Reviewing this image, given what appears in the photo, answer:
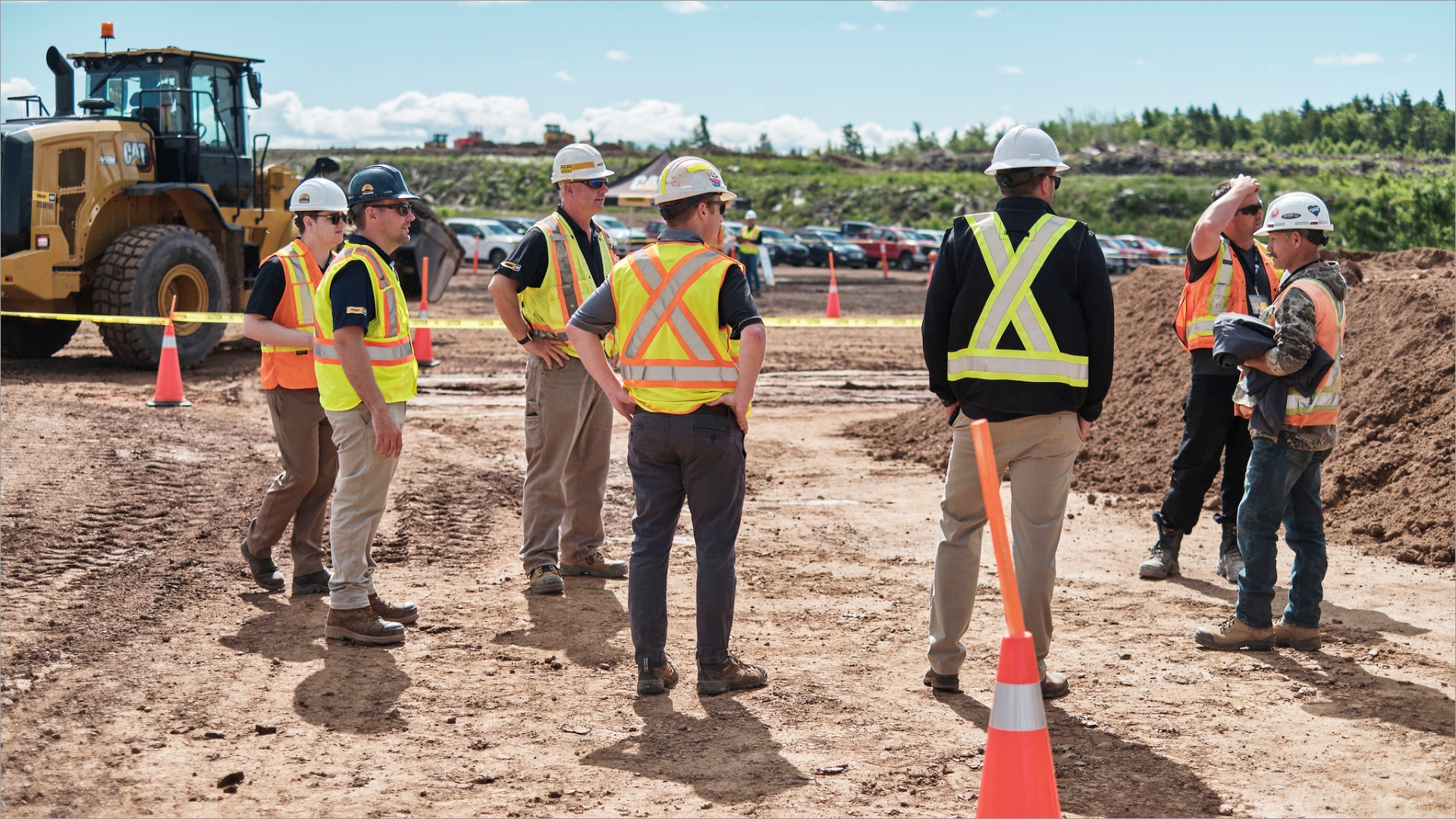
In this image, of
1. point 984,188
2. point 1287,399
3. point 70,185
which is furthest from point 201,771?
point 984,188

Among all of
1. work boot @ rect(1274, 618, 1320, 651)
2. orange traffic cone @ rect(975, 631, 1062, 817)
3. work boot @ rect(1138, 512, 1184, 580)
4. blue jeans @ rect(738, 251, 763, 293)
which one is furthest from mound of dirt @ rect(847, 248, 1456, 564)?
blue jeans @ rect(738, 251, 763, 293)

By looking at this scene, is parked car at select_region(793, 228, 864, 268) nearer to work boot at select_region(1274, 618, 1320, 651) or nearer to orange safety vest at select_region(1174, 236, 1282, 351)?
orange safety vest at select_region(1174, 236, 1282, 351)

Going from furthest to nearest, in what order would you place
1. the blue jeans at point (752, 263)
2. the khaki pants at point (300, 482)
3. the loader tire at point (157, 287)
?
the blue jeans at point (752, 263), the loader tire at point (157, 287), the khaki pants at point (300, 482)

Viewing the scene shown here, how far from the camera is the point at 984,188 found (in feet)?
209

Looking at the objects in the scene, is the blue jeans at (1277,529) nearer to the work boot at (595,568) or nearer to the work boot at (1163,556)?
the work boot at (1163,556)

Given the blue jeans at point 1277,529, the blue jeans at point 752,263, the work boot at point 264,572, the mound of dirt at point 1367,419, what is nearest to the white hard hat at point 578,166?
the work boot at point 264,572

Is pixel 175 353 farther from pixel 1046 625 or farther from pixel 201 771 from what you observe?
pixel 1046 625

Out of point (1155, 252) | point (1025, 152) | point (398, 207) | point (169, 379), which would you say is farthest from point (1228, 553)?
point (1155, 252)

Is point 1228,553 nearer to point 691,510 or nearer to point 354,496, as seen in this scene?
point 691,510

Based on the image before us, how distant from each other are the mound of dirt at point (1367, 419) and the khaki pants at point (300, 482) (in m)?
5.22

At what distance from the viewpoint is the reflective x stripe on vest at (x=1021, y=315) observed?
484 cm

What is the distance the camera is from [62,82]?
15.5 meters

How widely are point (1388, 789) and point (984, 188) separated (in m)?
61.6

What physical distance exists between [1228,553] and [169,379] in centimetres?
985
